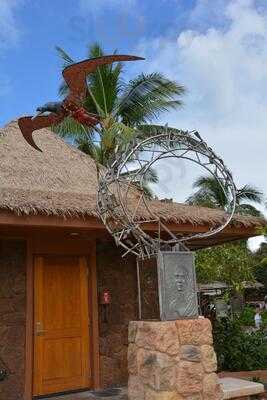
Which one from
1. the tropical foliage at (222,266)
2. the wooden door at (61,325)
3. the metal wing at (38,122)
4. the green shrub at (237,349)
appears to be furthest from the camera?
the tropical foliage at (222,266)

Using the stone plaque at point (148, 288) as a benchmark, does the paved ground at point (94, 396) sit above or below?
below

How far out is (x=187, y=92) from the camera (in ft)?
41.5

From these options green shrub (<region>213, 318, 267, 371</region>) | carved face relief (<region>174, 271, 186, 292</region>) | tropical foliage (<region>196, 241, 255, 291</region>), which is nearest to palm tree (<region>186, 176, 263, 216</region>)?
tropical foliage (<region>196, 241, 255, 291</region>)

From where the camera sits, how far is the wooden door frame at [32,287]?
6.02 m

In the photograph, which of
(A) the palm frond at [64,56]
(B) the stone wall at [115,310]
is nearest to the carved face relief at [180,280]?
(B) the stone wall at [115,310]

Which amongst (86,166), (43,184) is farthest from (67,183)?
(86,166)

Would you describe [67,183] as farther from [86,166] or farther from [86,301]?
[86,301]

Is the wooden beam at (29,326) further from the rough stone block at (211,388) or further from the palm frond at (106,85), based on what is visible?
the palm frond at (106,85)

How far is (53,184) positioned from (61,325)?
2.26 m

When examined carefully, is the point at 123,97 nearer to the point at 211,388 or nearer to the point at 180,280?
the point at 180,280

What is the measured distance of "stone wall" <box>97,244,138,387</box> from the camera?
6551 millimetres

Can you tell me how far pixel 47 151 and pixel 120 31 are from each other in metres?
2.70

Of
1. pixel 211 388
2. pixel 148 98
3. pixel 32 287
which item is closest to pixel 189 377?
pixel 211 388

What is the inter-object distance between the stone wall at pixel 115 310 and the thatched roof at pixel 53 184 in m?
1.06
